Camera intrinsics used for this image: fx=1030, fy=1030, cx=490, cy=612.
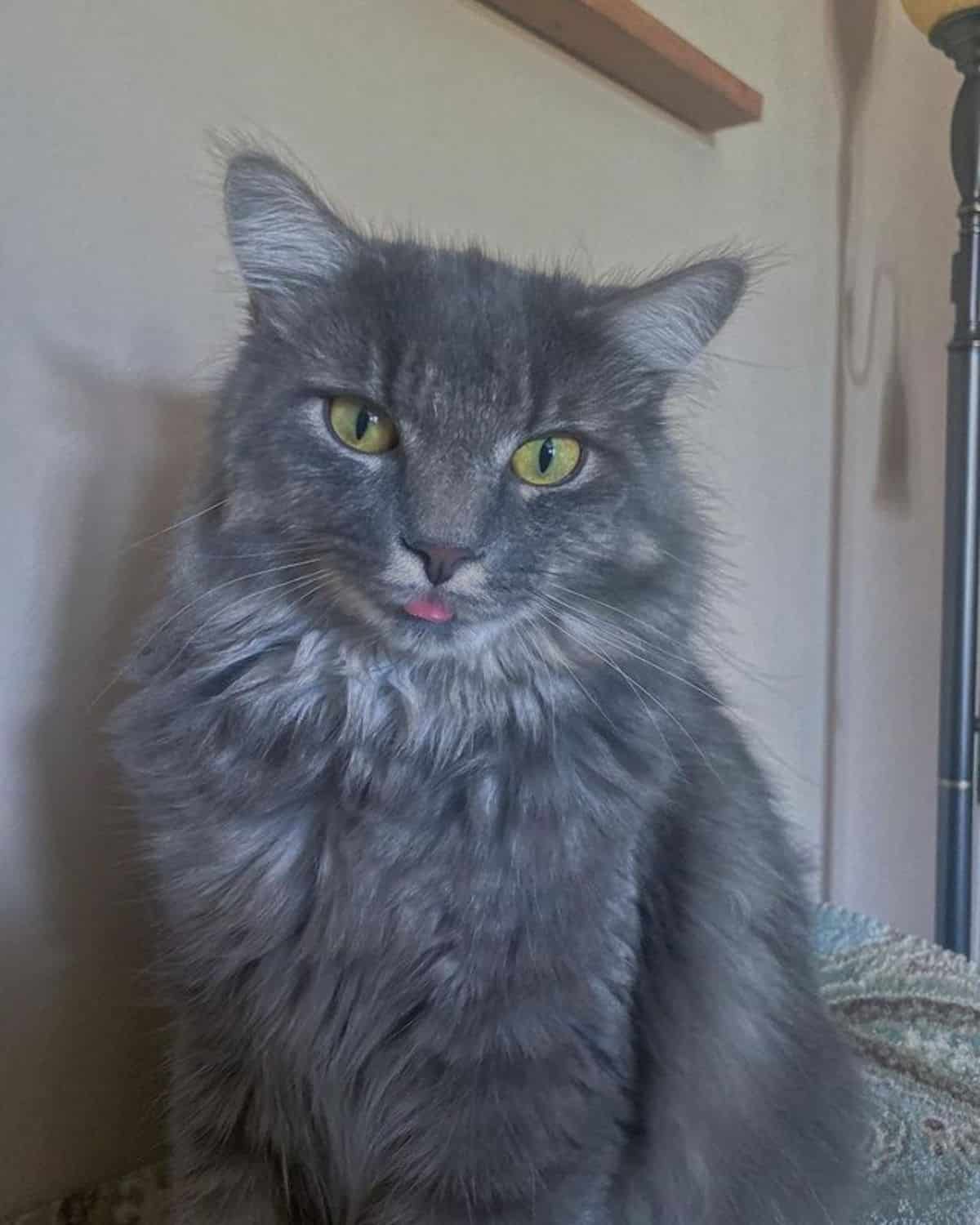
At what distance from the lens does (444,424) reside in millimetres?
801

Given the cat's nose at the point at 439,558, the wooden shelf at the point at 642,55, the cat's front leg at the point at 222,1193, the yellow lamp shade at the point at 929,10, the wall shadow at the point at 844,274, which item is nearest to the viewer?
the cat's nose at the point at 439,558

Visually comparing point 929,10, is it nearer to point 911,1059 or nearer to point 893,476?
point 893,476

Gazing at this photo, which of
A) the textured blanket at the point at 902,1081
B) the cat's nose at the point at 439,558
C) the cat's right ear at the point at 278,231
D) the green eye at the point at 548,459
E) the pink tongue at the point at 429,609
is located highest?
the cat's right ear at the point at 278,231

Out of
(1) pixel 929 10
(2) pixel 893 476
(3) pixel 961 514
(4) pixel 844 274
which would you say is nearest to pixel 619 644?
(3) pixel 961 514

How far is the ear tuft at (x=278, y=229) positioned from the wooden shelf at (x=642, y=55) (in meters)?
0.67

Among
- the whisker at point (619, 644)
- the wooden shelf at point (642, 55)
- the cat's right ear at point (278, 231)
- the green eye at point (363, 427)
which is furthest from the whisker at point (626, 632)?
the wooden shelf at point (642, 55)

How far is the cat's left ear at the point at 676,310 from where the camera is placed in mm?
896

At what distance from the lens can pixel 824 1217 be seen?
0.97 metres

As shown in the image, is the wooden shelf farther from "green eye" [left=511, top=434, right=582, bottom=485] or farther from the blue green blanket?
the blue green blanket

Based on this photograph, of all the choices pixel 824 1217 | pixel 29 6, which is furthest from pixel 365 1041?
pixel 29 6

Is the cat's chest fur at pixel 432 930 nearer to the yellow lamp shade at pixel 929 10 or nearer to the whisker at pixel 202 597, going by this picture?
the whisker at pixel 202 597

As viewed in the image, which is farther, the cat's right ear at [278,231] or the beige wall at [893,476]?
the beige wall at [893,476]

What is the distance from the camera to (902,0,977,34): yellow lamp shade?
5.31ft

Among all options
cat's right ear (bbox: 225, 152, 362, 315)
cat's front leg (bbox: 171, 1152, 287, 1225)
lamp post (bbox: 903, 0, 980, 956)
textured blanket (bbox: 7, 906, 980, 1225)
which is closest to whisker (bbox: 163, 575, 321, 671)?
cat's right ear (bbox: 225, 152, 362, 315)
